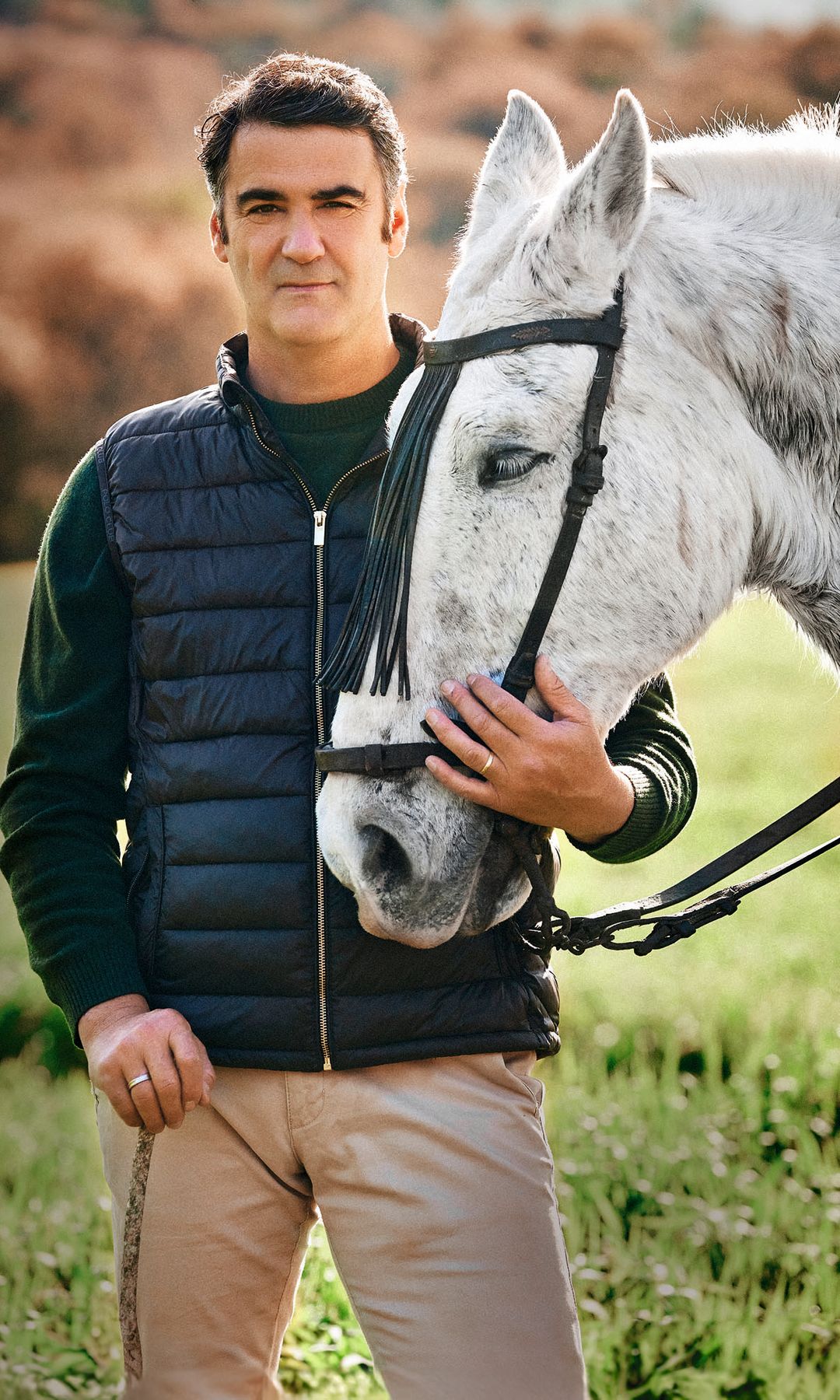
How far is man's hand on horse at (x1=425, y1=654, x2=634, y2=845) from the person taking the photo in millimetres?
1370

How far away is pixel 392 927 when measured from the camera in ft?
4.73

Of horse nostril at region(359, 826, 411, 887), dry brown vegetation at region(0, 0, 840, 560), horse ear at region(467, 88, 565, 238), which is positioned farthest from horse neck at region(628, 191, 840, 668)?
dry brown vegetation at region(0, 0, 840, 560)

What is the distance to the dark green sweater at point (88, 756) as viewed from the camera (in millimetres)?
1629

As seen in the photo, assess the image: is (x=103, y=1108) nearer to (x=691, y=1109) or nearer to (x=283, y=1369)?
(x=283, y=1369)

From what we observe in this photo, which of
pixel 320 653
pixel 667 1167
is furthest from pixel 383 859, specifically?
pixel 667 1167

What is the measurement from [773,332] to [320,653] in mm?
783

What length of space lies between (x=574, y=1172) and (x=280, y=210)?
2.61m

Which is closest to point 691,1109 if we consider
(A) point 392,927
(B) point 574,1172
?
(B) point 574,1172

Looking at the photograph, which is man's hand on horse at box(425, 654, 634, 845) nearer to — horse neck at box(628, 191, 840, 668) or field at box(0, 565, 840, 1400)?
horse neck at box(628, 191, 840, 668)

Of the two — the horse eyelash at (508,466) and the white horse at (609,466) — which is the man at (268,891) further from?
the horse eyelash at (508,466)

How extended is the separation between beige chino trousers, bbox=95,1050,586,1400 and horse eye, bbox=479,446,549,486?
840 mm

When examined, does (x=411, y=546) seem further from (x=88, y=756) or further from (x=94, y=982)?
(x=94, y=982)

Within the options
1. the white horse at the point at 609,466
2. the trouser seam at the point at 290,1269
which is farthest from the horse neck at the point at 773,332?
the trouser seam at the point at 290,1269

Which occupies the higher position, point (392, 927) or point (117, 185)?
point (117, 185)
